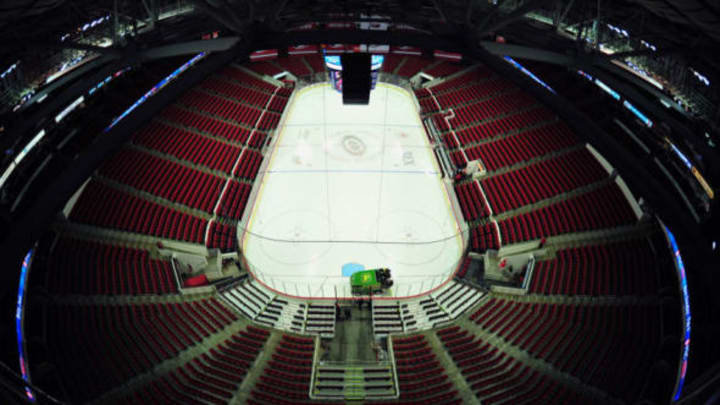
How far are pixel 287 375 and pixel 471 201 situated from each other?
11561 mm

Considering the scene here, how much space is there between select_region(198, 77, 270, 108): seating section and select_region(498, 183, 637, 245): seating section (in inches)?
673

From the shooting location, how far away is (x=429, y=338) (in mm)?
15930

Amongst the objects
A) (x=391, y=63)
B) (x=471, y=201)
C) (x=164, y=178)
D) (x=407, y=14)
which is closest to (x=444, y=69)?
(x=391, y=63)

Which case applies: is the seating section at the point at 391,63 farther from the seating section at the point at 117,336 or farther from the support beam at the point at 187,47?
the seating section at the point at 117,336

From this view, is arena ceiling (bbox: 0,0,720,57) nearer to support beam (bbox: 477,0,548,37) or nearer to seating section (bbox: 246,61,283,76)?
support beam (bbox: 477,0,548,37)

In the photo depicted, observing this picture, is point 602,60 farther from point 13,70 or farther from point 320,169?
point 13,70

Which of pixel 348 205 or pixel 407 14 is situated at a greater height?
pixel 407 14

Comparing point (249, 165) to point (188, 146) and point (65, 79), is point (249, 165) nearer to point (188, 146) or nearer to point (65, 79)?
point (188, 146)

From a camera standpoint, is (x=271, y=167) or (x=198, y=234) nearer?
(x=198, y=234)

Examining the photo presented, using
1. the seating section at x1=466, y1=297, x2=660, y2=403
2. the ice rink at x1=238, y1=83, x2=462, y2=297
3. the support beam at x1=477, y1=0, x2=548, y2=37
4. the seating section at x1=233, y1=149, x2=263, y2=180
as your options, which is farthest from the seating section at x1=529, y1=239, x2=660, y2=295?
the seating section at x1=233, y1=149, x2=263, y2=180

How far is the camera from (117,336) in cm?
1419

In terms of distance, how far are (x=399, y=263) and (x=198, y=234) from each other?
28.2 feet

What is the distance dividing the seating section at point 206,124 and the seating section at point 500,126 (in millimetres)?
11727

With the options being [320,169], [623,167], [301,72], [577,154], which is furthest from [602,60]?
[301,72]
